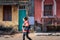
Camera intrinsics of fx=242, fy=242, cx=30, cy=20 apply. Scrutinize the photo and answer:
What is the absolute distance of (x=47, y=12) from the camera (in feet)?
87.8

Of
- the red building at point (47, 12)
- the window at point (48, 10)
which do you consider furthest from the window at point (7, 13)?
the window at point (48, 10)

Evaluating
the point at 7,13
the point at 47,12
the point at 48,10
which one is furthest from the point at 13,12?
the point at 48,10

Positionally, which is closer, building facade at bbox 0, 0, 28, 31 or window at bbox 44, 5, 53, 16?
window at bbox 44, 5, 53, 16

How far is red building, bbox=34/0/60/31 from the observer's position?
26427 millimetres

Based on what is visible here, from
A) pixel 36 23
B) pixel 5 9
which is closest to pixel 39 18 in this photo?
pixel 36 23

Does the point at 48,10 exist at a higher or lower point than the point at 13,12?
higher

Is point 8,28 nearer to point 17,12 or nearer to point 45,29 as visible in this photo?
point 17,12

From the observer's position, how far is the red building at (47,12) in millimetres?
26427

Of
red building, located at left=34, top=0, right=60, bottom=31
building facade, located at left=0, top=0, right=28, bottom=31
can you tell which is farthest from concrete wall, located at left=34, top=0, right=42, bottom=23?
building facade, located at left=0, top=0, right=28, bottom=31

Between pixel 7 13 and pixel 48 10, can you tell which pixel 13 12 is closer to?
pixel 7 13

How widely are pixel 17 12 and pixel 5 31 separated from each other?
2891mm

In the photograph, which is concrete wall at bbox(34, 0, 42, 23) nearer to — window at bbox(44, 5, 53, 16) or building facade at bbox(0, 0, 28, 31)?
window at bbox(44, 5, 53, 16)

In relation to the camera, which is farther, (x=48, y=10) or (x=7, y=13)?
(x=7, y=13)

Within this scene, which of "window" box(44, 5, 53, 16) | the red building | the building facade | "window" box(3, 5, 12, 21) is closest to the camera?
the red building
